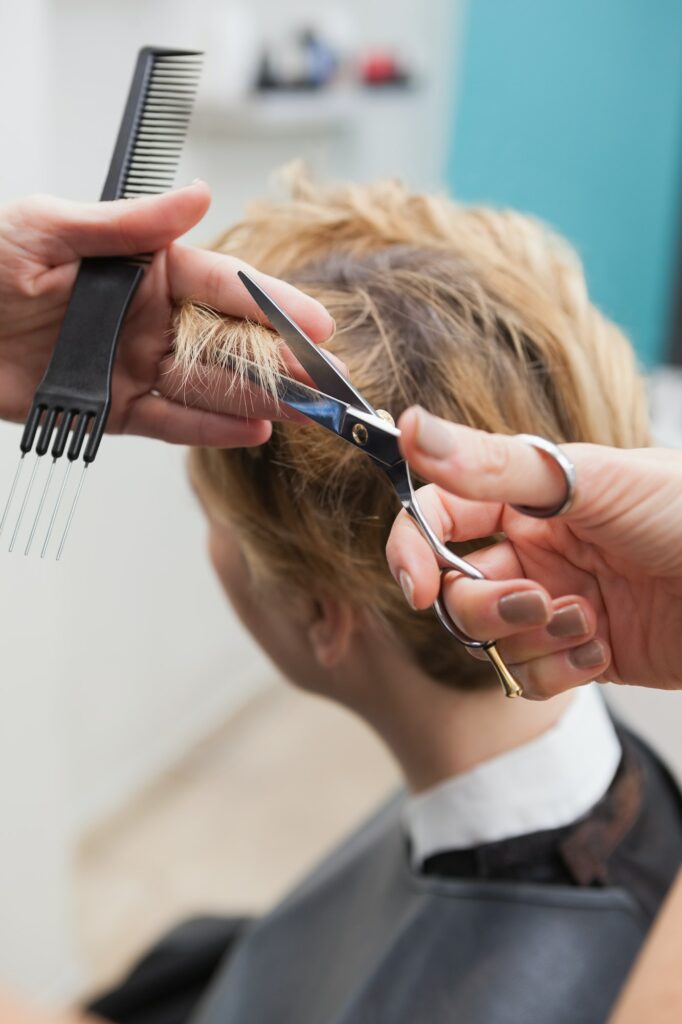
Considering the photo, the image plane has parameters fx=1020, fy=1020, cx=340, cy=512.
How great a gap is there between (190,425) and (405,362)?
0.54 feet

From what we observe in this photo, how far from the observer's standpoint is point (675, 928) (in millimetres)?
732

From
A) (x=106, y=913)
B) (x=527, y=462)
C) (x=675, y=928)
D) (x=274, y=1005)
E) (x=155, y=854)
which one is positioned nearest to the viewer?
(x=527, y=462)

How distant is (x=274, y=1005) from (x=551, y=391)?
27.7 inches

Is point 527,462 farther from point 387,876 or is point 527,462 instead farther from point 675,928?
point 387,876

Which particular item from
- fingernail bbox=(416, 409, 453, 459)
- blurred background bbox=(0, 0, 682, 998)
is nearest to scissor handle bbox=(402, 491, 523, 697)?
fingernail bbox=(416, 409, 453, 459)

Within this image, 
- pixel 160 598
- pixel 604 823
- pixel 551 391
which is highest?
pixel 551 391

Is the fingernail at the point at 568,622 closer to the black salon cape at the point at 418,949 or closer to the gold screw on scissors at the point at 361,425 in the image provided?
the gold screw on scissors at the point at 361,425

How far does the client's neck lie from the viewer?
2.95ft

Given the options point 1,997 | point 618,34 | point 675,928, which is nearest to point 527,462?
point 1,997

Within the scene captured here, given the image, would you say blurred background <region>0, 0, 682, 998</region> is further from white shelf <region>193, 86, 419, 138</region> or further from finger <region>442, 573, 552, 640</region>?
finger <region>442, 573, 552, 640</region>

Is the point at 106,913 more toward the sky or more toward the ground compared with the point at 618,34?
more toward the ground

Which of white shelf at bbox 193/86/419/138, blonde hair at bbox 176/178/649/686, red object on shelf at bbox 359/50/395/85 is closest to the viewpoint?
blonde hair at bbox 176/178/649/686

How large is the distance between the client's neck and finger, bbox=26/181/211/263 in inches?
16.2

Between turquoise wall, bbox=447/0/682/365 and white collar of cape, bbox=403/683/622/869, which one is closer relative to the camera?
white collar of cape, bbox=403/683/622/869
